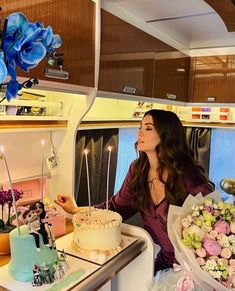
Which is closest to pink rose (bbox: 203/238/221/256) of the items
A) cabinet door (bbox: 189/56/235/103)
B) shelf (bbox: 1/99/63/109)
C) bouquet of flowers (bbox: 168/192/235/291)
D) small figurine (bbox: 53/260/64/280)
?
bouquet of flowers (bbox: 168/192/235/291)

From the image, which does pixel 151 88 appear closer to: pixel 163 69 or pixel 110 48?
pixel 163 69

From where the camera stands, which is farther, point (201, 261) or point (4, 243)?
point (4, 243)

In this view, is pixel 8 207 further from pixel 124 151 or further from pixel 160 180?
pixel 124 151

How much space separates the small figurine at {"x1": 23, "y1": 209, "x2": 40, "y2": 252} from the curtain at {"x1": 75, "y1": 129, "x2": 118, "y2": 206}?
957 millimetres

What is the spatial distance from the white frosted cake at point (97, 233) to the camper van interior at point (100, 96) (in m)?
0.04

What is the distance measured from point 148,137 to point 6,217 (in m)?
0.85

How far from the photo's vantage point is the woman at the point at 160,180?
1.63 metres

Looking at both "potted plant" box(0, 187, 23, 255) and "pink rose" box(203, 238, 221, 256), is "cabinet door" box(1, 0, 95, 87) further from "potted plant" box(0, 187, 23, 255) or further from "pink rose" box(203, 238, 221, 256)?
"pink rose" box(203, 238, 221, 256)

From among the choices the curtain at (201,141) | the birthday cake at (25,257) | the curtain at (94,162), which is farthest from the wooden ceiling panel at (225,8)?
the curtain at (201,141)

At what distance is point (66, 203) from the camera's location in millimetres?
1529

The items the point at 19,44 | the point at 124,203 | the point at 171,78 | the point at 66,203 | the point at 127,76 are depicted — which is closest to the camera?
the point at 19,44

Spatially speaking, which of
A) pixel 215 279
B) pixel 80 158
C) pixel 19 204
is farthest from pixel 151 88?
pixel 215 279

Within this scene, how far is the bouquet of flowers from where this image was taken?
0.98 meters

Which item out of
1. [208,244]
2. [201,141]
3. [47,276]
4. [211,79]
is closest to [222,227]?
[208,244]
